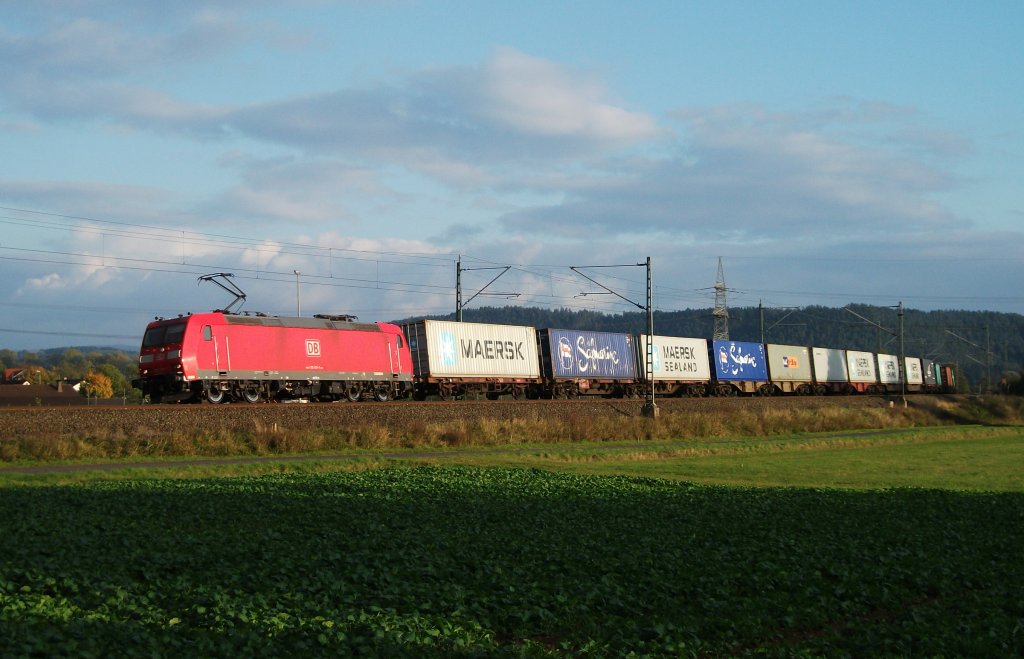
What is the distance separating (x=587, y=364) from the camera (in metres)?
60.2

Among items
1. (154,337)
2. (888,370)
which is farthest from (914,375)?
(154,337)

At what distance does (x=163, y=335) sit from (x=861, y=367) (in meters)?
66.8

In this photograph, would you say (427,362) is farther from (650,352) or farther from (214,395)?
(214,395)

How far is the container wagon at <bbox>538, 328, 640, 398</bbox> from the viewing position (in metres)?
58.1

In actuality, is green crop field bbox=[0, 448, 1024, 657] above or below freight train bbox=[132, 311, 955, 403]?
below

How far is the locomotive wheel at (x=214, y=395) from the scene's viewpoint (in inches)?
1572

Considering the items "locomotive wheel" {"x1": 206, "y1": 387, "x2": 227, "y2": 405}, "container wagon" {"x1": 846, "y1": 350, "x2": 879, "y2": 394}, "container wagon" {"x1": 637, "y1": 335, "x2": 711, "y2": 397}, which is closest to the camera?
"locomotive wheel" {"x1": 206, "y1": 387, "x2": 227, "y2": 405}

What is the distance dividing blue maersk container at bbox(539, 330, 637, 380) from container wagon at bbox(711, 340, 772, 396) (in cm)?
899

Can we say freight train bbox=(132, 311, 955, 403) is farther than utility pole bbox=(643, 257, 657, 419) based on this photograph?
No

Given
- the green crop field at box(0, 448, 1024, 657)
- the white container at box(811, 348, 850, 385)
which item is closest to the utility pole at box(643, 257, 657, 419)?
the green crop field at box(0, 448, 1024, 657)

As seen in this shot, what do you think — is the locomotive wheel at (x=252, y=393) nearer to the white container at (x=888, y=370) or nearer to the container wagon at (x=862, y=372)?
the container wagon at (x=862, y=372)

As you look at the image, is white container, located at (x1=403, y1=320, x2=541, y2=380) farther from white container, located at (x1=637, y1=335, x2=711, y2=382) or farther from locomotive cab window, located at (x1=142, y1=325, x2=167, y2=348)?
locomotive cab window, located at (x1=142, y1=325, x2=167, y2=348)

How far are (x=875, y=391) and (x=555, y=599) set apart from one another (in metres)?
87.5

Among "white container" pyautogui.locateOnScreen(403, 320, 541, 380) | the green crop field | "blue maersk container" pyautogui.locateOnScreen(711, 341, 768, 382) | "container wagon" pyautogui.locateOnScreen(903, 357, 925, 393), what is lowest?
"container wagon" pyautogui.locateOnScreen(903, 357, 925, 393)
